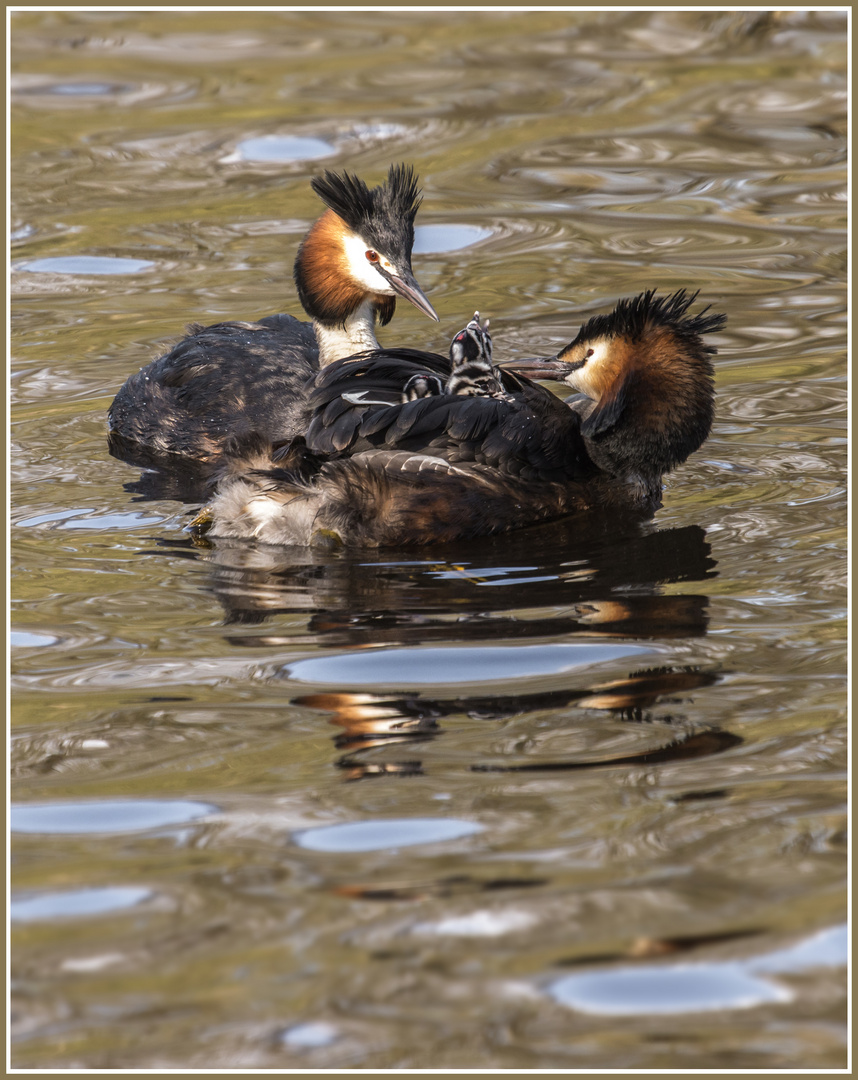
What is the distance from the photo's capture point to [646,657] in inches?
200

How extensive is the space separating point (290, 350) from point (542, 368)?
176 centimetres

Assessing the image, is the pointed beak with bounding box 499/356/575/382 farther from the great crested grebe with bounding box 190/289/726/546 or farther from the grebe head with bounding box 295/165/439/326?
the grebe head with bounding box 295/165/439/326

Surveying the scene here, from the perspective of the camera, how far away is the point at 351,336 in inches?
325

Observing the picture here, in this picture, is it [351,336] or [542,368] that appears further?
[351,336]

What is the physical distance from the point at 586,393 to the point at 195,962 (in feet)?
13.5

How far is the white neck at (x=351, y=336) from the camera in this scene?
8227 mm

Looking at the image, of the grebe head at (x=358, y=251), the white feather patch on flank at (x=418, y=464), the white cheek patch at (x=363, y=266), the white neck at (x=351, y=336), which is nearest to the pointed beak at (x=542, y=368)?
the grebe head at (x=358, y=251)

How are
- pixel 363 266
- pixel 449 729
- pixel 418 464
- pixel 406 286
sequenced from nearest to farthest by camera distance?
pixel 449 729
pixel 418 464
pixel 406 286
pixel 363 266

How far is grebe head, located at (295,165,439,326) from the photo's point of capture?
791 cm

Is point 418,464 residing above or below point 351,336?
below

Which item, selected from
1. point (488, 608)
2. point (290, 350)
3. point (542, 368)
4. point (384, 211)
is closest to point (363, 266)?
point (384, 211)

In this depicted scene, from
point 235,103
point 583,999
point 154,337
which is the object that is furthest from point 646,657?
point 235,103

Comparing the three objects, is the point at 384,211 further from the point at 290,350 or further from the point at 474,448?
the point at 474,448

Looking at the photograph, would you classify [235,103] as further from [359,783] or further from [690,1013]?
[690,1013]
